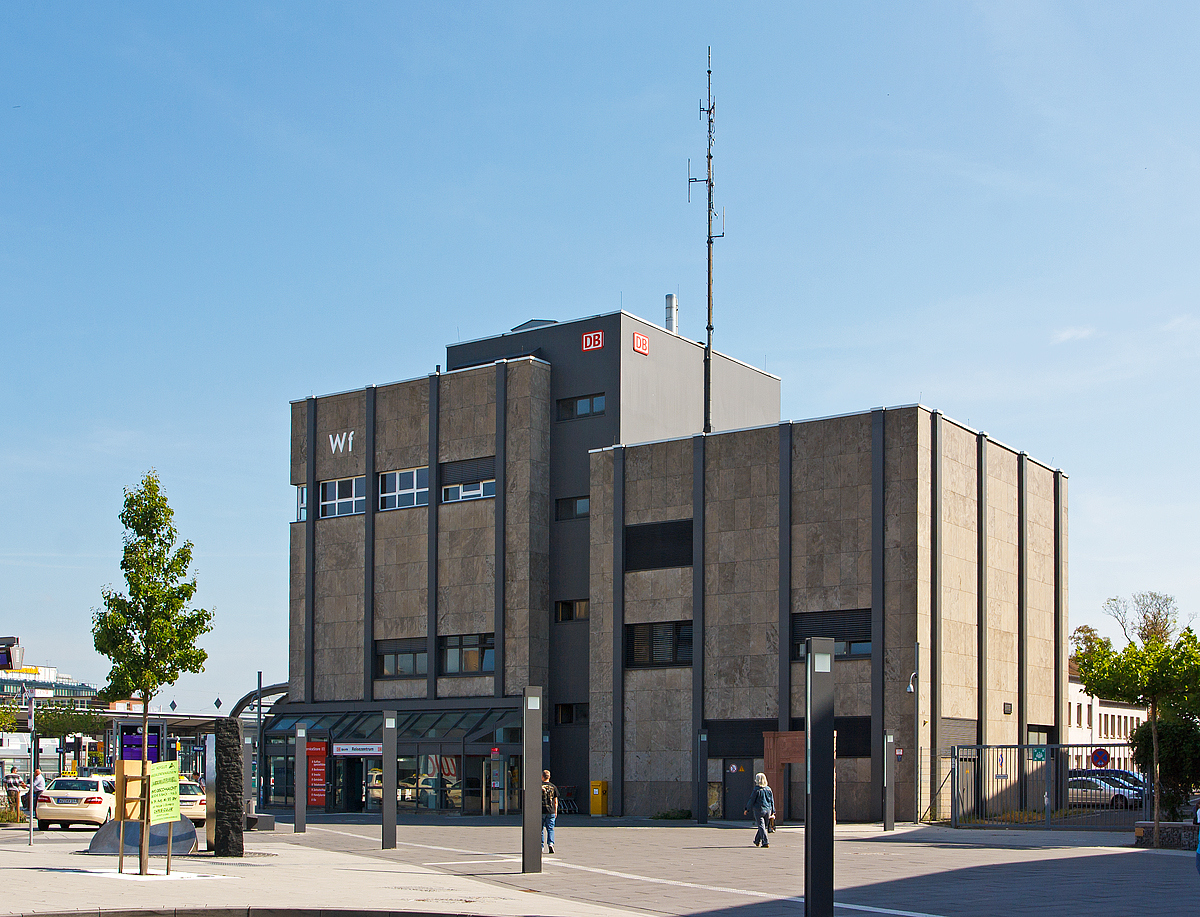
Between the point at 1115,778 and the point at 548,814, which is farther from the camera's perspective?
the point at 1115,778

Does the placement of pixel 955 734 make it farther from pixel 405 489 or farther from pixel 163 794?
pixel 163 794

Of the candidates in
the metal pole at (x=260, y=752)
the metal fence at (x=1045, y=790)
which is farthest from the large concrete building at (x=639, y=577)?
the metal fence at (x=1045, y=790)

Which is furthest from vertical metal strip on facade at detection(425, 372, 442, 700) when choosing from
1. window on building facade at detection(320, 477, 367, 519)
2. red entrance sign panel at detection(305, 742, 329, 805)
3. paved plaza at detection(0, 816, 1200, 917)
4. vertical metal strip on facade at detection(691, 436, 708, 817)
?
paved plaza at detection(0, 816, 1200, 917)

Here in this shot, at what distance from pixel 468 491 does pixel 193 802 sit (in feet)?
52.0

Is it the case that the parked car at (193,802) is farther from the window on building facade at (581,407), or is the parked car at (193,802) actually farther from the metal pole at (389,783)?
the window on building facade at (581,407)

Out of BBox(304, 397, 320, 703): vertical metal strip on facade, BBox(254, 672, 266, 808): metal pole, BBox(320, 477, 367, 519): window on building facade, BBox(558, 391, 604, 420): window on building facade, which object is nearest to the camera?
BBox(558, 391, 604, 420): window on building facade

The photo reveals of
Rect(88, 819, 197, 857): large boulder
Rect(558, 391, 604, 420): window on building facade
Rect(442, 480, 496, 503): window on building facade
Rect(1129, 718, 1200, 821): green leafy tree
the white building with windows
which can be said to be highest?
Rect(558, 391, 604, 420): window on building facade

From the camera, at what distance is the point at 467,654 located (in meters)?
48.7

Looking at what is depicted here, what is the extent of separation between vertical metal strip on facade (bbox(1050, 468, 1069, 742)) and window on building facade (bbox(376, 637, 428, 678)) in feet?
73.7

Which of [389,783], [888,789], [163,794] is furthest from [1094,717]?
[163,794]

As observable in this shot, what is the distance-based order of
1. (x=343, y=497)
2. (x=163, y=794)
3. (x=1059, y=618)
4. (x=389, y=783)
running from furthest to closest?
(x=343, y=497) < (x=1059, y=618) < (x=389, y=783) < (x=163, y=794)

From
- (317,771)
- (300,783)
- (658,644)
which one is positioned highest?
(658,644)

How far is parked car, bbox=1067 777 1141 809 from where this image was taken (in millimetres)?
35500

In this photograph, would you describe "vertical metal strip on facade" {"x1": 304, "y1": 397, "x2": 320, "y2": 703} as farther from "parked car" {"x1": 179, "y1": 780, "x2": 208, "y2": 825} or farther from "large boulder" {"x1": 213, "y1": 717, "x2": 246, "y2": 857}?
"large boulder" {"x1": 213, "y1": 717, "x2": 246, "y2": 857}
